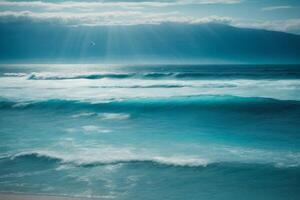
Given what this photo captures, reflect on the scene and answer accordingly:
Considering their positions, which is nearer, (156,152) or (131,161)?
(131,161)

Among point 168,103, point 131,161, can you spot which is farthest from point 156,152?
point 168,103

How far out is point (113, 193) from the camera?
554cm

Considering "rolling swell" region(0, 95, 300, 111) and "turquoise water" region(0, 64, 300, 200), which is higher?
"rolling swell" region(0, 95, 300, 111)

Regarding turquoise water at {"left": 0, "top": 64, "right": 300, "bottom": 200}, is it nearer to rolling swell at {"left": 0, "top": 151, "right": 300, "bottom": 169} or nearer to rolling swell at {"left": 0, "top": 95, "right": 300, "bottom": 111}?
rolling swell at {"left": 0, "top": 151, "right": 300, "bottom": 169}

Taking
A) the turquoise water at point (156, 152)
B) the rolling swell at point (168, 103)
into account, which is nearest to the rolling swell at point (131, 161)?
the turquoise water at point (156, 152)

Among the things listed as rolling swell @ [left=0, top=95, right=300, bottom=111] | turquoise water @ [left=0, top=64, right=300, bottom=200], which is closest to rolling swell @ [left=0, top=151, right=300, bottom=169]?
turquoise water @ [left=0, top=64, right=300, bottom=200]

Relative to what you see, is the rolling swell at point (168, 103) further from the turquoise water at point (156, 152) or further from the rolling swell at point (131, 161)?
the rolling swell at point (131, 161)

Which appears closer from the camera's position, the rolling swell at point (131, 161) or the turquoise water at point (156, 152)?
the turquoise water at point (156, 152)

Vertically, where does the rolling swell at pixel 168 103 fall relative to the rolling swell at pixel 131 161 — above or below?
above

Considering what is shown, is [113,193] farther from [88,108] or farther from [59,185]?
[88,108]

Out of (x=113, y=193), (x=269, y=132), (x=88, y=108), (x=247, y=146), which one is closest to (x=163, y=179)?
(x=113, y=193)

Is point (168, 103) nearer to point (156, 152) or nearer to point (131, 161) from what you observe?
point (156, 152)

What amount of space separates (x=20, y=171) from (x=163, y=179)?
8.86 feet

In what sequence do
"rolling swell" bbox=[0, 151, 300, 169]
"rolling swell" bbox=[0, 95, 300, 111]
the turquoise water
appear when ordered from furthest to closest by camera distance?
1. "rolling swell" bbox=[0, 95, 300, 111]
2. "rolling swell" bbox=[0, 151, 300, 169]
3. the turquoise water
